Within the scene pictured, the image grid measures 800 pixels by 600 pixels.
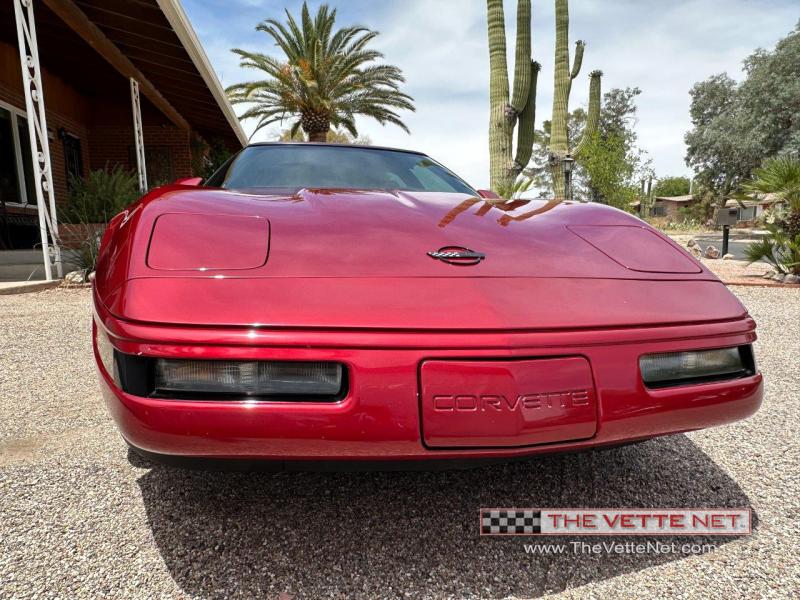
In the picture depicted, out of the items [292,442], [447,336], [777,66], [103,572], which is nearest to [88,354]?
[103,572]

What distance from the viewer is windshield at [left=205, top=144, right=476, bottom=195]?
2.00 m

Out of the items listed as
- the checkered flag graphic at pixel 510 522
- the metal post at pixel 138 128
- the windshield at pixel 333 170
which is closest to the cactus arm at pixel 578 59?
the metal post at pixel 138 128

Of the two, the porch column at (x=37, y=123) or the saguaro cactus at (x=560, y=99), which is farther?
the saguaro cactus at (x=560, y=99)

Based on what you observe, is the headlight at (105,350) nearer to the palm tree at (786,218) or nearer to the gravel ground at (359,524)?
the gravel ground at (359,524)

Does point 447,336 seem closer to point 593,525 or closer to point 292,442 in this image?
point 292,442

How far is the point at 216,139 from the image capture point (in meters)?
14.4

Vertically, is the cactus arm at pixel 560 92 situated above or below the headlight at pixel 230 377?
above

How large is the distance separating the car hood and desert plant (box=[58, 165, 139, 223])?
696cm

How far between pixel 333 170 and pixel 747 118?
28908mm

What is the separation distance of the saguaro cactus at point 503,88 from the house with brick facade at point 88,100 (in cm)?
659

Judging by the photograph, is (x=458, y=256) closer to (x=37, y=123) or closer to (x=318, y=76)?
(x=37, y=123)

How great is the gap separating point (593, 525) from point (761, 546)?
40cm

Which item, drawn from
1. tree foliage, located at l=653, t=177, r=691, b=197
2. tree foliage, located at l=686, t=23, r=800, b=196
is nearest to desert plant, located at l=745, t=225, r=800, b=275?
tree foliage, located at l=686, t=23, r=800, b=196

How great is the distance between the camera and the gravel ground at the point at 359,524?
111cm
